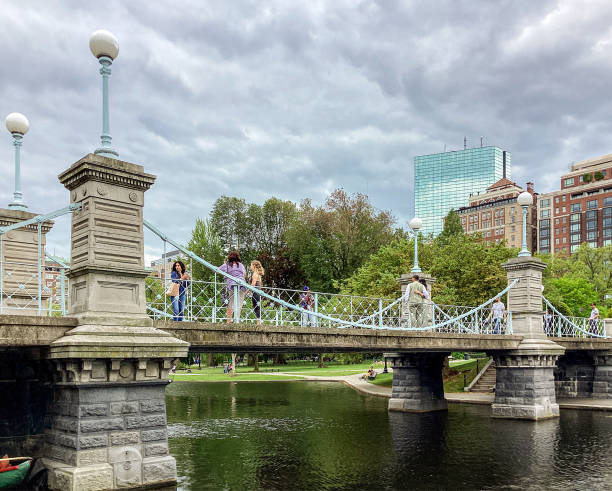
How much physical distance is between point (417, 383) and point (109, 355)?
1660cm

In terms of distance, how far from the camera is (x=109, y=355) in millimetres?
9438

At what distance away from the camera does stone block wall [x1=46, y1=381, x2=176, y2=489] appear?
9172 mm

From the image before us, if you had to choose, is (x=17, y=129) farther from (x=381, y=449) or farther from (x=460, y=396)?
(x=460, y=396)

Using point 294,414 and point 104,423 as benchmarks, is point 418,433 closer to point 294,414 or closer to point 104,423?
point 294,414

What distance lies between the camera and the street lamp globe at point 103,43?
1019 cm

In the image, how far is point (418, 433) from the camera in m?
18.7

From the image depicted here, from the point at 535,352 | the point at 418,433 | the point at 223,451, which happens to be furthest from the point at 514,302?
the point at 223,451

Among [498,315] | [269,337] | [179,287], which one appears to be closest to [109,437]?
[179,287]

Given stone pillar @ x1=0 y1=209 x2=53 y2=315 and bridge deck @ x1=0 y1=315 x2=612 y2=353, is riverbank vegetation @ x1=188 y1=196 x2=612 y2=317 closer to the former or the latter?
bridge deck @ x1=0 y1=315 x2=612 y2=353

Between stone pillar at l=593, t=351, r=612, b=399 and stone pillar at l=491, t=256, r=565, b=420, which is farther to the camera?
stone pillar at l=593, t=351, r=612, b=399

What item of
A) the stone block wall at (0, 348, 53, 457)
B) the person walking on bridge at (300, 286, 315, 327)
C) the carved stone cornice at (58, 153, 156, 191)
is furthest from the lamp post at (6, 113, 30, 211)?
the person walking on bridge at (300, 286, 315, 327)

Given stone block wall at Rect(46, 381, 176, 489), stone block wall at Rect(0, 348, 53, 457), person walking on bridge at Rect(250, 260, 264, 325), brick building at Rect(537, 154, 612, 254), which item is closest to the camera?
stone block wall at Rect(46, 381, 176, 489)

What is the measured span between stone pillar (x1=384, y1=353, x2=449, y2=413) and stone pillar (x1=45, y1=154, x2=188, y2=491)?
1457 centimetres

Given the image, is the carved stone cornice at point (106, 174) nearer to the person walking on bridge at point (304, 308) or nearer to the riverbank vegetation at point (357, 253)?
the person walking on bridge at point (304, 308)
